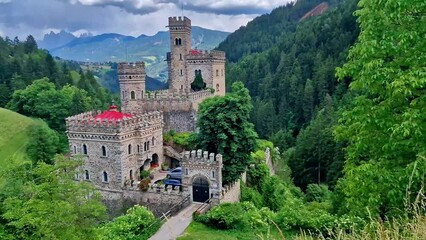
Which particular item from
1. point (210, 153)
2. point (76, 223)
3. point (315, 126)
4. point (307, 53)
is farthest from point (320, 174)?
point (307, 53)

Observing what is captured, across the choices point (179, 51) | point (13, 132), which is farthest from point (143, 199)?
point (13, 132)

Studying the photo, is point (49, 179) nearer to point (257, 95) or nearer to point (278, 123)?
point (278, 123)

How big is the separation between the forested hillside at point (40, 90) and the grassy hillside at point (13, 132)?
10.2 ft

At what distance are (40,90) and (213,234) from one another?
174ft

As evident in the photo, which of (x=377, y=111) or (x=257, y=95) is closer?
(x=377, y=111)

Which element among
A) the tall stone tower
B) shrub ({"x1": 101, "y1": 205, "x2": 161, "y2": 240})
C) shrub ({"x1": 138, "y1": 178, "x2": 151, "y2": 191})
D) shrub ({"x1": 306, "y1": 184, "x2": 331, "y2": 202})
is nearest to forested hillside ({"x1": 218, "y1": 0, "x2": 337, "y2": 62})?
the tall stone tower

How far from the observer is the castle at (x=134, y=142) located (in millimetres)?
29906

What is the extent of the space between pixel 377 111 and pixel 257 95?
299 feet

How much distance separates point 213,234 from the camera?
24078mm

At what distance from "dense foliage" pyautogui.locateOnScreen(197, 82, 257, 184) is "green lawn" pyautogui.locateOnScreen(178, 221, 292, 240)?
657 centimetres

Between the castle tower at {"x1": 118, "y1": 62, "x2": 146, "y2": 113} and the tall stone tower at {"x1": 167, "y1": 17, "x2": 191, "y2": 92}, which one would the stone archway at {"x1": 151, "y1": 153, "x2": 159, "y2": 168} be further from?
the tall stone tower at {"x1": 167, "y1": 17, "x2": 191, "y2": 92}

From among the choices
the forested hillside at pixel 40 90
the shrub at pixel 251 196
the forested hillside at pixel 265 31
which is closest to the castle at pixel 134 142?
the shrub at pixel 251 196

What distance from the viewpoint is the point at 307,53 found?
9612cm

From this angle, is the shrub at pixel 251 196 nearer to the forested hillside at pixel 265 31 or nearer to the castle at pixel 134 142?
the castle at pixel 134 142
